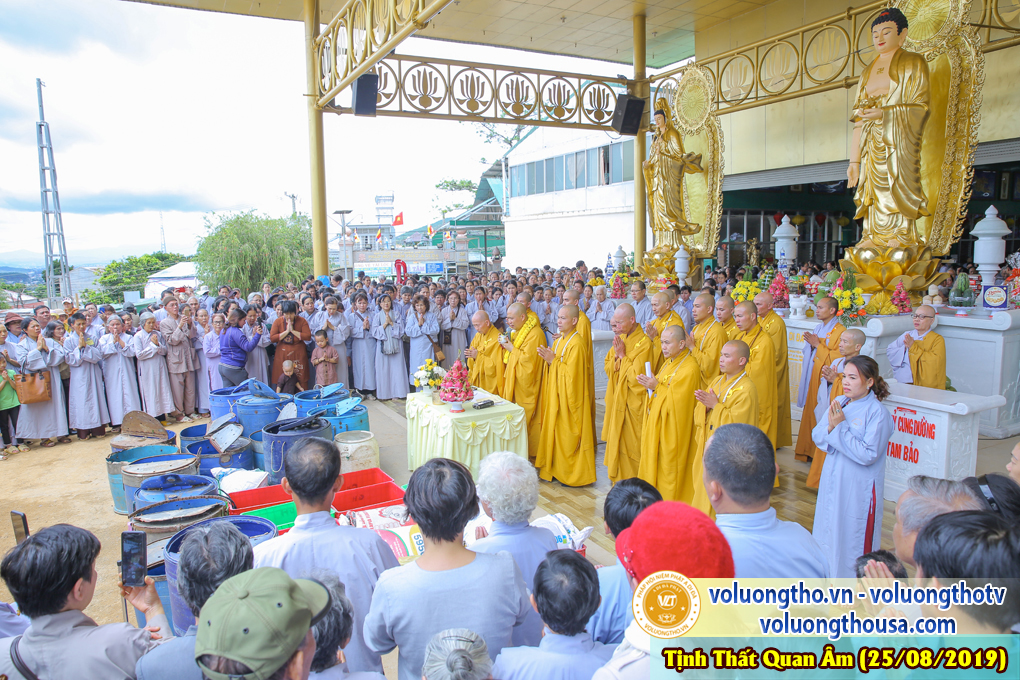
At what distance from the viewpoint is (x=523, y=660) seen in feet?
6.20

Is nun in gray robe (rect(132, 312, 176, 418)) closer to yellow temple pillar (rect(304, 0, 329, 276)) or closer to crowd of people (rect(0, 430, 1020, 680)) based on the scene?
yellow temple pillar (rect(304, 0, 329, 276))

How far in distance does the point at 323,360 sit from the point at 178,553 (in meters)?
5.69

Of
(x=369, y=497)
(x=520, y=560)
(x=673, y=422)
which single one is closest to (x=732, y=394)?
(x=673, y=422)

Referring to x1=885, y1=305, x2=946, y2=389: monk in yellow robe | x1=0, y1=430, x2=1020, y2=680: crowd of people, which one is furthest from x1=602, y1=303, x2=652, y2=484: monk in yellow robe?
x1=0, y1=430, x2=1020, y2=680: crowd of people

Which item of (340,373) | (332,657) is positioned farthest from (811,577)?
(340,373)

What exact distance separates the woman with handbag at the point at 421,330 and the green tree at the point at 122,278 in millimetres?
15874

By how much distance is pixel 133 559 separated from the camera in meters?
2.38

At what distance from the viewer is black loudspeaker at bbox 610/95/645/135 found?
13719 millimetres

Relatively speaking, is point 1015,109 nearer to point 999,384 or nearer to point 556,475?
point 999,384

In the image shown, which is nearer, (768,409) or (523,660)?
(523,660)

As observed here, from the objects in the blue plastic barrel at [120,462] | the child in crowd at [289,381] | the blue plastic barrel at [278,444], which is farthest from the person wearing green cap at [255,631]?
the child in crowd at [289,381]

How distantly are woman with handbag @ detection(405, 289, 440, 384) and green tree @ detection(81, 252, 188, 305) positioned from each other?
1587 centimetres

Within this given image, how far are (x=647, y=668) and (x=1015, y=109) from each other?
43.7ft

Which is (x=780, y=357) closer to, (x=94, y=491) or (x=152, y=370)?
(x=94, y=491)
